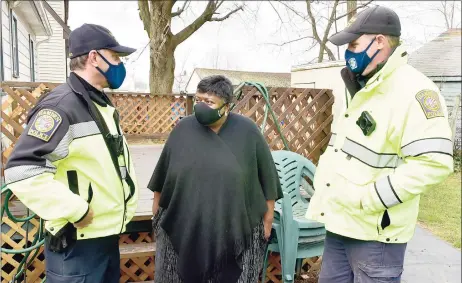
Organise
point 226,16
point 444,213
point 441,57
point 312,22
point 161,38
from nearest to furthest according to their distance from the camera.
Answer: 1. point 444,213
2. point 161,38
3. point 441,57
4. point 226,16
5. point 312,22

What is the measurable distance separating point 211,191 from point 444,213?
5338 mm

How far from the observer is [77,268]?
1.81 metres

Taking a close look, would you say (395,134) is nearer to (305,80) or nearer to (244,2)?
(305,80)

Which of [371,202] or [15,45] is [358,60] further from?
[15,45]

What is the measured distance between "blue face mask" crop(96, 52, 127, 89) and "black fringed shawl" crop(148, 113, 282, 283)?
0.45 metres

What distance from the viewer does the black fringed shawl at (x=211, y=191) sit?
86.6 inches

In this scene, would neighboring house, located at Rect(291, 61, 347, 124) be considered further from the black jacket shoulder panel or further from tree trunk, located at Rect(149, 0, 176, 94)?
tree trunk, located at Rect(149, 0, 176, 94)

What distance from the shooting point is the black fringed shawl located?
2.20m

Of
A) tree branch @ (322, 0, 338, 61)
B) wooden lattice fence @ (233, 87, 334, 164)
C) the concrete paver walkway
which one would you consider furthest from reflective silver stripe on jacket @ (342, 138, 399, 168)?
tree branch @ (322, 0, 338, 61)

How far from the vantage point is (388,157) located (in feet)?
5.78

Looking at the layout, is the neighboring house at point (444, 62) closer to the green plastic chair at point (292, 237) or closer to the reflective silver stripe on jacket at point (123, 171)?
the green plastic chair at point (292, 237)

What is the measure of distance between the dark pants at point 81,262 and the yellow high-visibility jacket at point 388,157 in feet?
3.59

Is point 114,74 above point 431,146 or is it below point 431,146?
above

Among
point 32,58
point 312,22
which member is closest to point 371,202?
point 32,58
